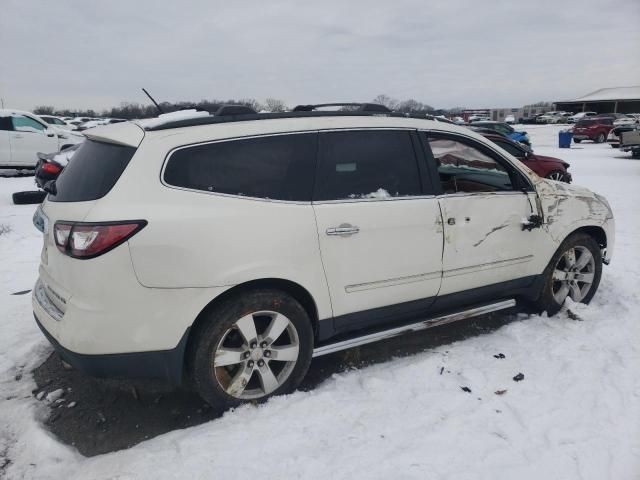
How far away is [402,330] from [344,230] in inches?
37.5

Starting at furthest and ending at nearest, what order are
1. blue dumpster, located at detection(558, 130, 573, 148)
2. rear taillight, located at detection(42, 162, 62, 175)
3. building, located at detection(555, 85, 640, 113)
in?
building, located at detection(555, 85, 640, 113) → blue dumpster, located at detection(558, 130, 573, 148) → rear taillight, located at detection(42, 162, 62, 175)

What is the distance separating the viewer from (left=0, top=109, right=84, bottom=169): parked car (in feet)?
42.6

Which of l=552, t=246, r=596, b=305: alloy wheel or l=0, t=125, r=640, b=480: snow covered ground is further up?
l=552, t=246, r=596, b=305: alloy wheel

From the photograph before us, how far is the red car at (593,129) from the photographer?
95.9ft

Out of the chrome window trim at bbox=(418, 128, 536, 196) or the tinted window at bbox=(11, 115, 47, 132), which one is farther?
the tinted window at bbox=(11, 115, 47, 132)

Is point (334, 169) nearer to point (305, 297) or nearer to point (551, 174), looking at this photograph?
point (305, 297)

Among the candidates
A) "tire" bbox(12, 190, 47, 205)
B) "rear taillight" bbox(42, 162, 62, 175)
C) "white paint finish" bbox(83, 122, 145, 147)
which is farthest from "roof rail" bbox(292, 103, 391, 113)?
"tire" bbox(12, 190, 47, 205)

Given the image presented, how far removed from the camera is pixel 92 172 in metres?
2.78

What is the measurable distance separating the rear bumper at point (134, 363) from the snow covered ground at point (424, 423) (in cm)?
39

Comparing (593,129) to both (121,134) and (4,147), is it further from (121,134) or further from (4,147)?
(121,134)

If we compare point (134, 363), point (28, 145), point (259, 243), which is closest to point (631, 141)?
point (259, 243)

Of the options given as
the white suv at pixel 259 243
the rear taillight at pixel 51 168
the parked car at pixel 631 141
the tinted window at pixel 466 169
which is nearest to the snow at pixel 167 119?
the white suv at pixel 259 243

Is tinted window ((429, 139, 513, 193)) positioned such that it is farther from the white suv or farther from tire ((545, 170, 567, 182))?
tire ((545, 170, 567, 182))

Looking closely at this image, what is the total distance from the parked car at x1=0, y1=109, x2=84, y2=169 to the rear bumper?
1235 cm
